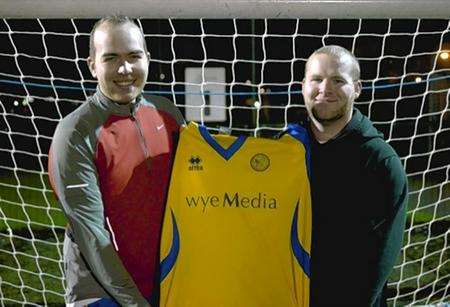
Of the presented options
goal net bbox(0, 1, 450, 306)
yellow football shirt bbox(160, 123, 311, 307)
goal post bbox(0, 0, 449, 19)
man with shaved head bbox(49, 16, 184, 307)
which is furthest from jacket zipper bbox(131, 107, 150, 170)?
goal post bbox(0, 0, 449, 19)

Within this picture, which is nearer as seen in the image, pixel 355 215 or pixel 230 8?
pixel 355 215

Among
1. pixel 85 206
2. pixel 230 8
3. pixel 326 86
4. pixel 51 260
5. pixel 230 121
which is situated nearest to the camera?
pixel 85 206

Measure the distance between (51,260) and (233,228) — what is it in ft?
7.51

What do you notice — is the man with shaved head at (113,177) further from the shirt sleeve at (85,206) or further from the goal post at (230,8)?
the goal post at (230,8)

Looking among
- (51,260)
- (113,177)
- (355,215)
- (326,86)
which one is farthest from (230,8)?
(51,260)

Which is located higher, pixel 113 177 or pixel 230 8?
pixel 230 8

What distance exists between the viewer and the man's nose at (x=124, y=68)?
5.50 ft

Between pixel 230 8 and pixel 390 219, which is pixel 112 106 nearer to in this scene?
pixel 230 8

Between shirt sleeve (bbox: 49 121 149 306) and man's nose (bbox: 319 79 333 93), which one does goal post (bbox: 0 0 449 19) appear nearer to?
man's nose (bbox: 319 79 333 93)

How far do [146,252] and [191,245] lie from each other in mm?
151

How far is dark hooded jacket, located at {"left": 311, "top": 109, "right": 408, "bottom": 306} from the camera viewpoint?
5.51 ft

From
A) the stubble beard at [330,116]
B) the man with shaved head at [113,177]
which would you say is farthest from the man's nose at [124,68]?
the stubble beard at [330,116]

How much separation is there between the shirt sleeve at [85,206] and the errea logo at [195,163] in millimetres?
318

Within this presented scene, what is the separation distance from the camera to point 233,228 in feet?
5.89
